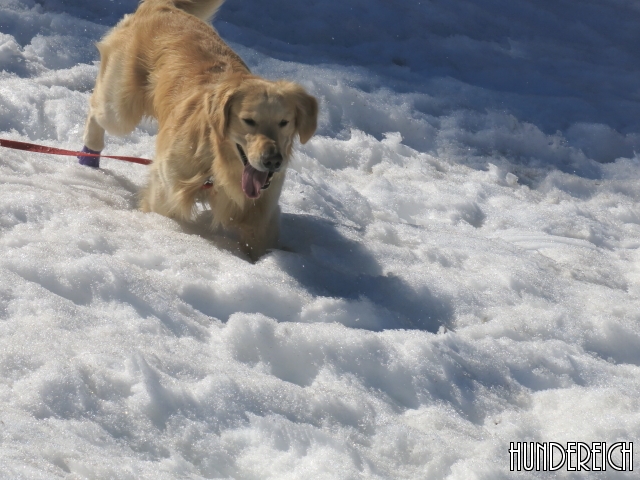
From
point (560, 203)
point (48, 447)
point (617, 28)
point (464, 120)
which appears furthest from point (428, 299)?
point (617, 28)

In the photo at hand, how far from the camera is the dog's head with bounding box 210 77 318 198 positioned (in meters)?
3.54

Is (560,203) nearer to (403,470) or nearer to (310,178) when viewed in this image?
(310,178)

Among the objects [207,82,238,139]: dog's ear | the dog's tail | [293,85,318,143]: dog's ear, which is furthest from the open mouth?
the dog's tail

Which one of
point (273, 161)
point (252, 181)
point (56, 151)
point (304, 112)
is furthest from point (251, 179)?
point (56, 151)

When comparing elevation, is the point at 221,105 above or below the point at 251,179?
above

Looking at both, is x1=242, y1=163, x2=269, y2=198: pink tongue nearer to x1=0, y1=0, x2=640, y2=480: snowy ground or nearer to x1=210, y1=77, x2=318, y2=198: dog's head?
x1=210, y1=77, x2=318, y2=198: dog's head

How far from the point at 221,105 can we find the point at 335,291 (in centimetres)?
100

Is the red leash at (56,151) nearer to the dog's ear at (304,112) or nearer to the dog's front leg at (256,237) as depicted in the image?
the dog's front leg at (256,237)

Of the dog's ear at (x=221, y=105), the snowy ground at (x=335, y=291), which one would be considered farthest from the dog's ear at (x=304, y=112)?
the snowy ground at (x=335, y=291)

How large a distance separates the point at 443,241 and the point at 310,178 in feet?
3.45

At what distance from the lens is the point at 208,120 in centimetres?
370

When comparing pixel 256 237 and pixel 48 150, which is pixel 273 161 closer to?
pixel 256 237

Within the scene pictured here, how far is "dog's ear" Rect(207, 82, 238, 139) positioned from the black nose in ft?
0.94

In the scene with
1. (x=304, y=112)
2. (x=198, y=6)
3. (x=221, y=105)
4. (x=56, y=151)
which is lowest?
(x=56, y=151)
